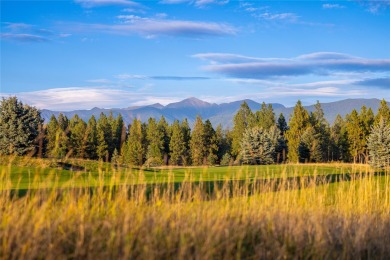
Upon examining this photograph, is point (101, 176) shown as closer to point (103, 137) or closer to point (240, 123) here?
point (103, 137)

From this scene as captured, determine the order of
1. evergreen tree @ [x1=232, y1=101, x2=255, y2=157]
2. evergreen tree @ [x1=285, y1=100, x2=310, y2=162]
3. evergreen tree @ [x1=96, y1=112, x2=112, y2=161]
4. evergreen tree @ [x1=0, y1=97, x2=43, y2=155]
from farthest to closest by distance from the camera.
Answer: evergreen tree @ [x1=232, y1=101, x2=255, y2=157], evergreen tree @ [x1=96, y1=112, x2=112, y2=161], evergreen tree @ [x1=285, y1=100, x2=310, y2=162], evergreen tree @ [x1=0, y1=97, x2=43, y2=155]

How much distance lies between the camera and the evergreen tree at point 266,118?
65.9 metres

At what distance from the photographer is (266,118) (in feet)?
220

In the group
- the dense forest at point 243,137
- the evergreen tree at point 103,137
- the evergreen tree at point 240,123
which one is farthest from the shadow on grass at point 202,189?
the evergreen tree at point 240,123

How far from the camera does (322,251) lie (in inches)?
177

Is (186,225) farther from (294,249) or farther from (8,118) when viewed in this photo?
(8,118)

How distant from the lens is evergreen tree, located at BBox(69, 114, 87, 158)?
13.7 ft

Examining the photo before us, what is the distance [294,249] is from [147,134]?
60.0 meters

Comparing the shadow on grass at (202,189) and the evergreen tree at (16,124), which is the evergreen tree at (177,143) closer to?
the evergreen tree at (16,124)

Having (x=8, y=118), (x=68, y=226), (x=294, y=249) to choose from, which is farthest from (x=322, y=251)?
(x=8, y=118)

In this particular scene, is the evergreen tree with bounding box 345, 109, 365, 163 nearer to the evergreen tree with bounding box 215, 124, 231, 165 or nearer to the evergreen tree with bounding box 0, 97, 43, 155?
the evergreen tree with bounding box 215, 124, 231, 165

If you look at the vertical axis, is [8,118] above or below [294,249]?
above

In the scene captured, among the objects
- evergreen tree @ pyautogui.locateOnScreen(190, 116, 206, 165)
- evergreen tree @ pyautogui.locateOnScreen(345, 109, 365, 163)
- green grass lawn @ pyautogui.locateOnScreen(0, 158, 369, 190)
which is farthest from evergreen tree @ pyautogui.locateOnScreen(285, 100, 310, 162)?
green grass lawn @ pyautogui.locateOnScreen(0, 158, 369, 190)

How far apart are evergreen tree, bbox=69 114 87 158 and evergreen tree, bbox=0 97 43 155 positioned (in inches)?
113
